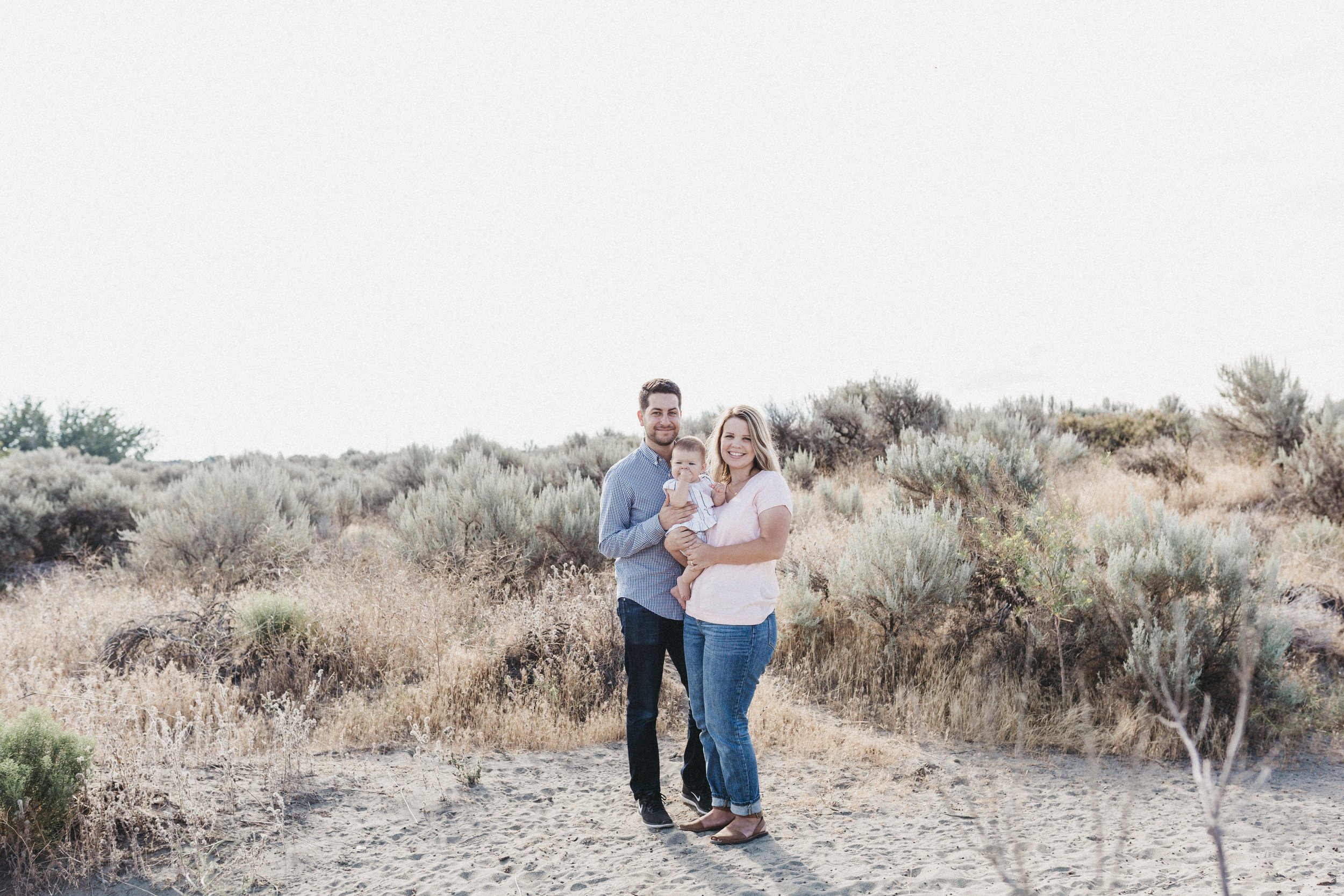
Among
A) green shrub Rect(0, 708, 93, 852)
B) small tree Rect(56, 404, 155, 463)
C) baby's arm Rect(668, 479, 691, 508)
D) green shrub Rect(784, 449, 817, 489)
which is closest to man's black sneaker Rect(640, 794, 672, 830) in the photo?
baby's arm Rect(668, 479, 691, 508)

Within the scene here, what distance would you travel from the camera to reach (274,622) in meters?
8.35

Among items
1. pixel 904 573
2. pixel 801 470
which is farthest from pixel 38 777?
pixel 801 470

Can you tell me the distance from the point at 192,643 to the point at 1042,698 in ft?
24.1

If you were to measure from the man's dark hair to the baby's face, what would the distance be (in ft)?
1.81

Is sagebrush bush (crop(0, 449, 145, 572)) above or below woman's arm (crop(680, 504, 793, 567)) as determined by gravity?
below

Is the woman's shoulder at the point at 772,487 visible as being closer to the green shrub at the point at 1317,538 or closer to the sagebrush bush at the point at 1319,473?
the green shrub at the point at 1317,538

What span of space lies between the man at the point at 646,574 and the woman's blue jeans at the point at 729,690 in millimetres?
226

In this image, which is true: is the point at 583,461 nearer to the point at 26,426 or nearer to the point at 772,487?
the point at 772,487

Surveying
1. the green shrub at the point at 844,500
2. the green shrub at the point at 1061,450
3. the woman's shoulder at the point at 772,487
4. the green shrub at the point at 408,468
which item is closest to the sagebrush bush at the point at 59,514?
the green shrub at the point at 408,468

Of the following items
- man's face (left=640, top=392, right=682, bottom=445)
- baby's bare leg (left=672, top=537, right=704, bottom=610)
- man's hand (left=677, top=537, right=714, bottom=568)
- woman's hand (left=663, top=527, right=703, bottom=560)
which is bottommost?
baby's bare leg (left=672, top=537, right=704, bottom=610)

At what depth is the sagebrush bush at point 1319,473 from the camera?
12109 mm

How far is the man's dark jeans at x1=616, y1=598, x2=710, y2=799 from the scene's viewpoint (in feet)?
15.7

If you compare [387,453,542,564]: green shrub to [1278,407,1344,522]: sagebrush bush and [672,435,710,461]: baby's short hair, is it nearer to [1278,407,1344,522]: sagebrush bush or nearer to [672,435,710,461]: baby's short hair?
[672,435,710,461]: baby's short hair

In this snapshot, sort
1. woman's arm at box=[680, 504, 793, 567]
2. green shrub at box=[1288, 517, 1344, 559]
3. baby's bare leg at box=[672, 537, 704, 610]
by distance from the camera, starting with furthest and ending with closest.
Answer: green shrub at box=[1288, 517, 1344, 559] < baby's bare leg at box=[672, 537, 704, 610] < woman's arm at box=[680, 504, 793, 567]
